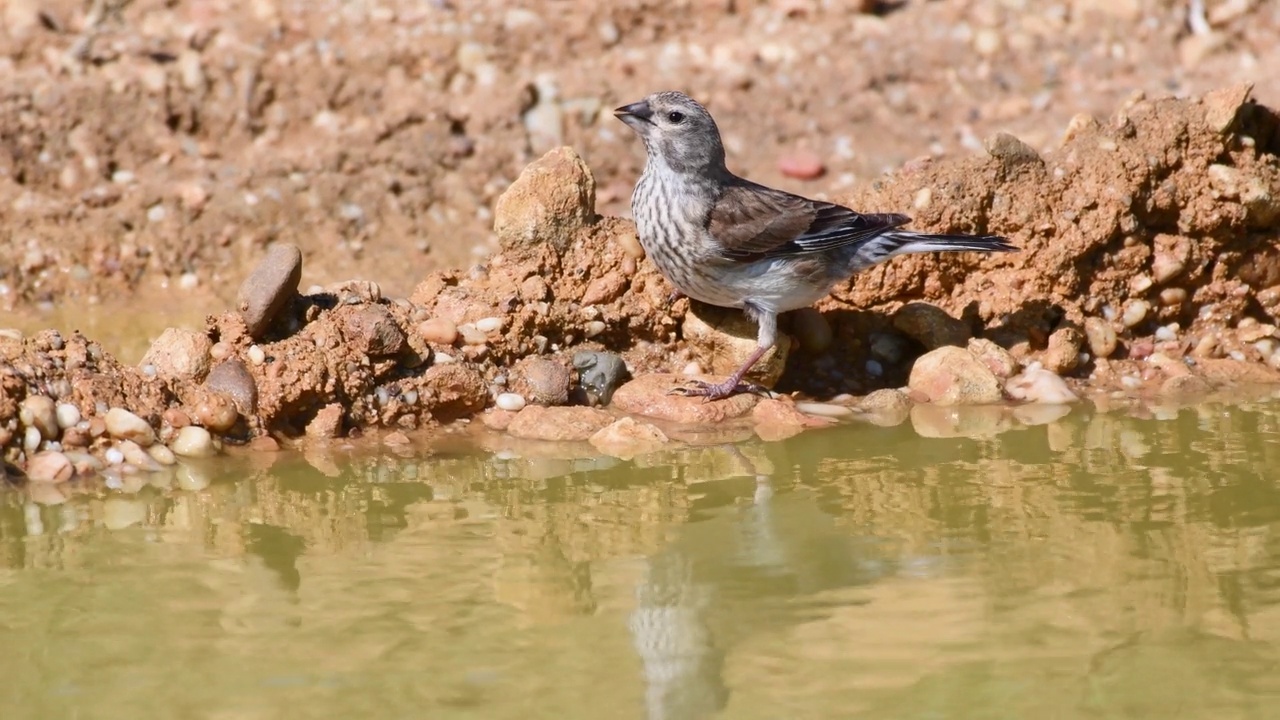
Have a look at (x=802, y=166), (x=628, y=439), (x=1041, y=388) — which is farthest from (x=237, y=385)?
(x=802, y=166)

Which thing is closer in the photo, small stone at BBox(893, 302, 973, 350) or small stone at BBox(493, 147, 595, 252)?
small stone at BBox(493, 147, 595, 252)

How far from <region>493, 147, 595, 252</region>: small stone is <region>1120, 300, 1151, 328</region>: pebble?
2.47 metres

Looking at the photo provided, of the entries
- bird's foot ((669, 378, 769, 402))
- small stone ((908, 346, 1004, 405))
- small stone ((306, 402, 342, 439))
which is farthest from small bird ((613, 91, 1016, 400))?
small stone ((306, 402, 342, 439))

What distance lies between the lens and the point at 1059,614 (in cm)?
406

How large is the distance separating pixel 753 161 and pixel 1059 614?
5747mm

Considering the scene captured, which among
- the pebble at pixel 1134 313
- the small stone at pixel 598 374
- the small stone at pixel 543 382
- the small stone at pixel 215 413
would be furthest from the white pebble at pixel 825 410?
the small stone at pixel 215 413

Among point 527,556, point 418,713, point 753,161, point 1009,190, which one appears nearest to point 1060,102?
point 753,161

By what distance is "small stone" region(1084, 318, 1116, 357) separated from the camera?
6828 millimetres

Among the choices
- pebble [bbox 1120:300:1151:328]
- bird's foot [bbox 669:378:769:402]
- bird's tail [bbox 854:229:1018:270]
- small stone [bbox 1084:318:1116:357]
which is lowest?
bird's foot [bbox 669:378:769:402]

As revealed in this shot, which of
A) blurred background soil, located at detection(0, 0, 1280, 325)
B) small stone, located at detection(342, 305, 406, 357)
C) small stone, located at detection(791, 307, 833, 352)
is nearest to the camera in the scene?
small stone, located at detection(342, 305, 406, 357)

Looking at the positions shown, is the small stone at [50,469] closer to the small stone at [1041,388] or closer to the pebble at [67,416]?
the pebble at [67,416]

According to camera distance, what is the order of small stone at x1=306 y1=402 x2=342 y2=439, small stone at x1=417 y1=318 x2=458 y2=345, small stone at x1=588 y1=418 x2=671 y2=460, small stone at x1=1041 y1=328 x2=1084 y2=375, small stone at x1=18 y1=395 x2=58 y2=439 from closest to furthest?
small stone at x1=18 y1=395 x2=58 y2=439
small stone at x1=588 y1=418 x2=671 y2=460
small stone at x1=306 y1=402 x2=342 y2=439
small stone at x1=417 y1=318 x2=458 y2=345
small stone at x1=1041 y1=328 x2=1084 y2=375

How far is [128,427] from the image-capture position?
5414mm

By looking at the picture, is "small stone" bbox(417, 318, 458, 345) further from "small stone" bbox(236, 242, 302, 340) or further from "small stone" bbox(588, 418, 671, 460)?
"small stone" bbox(588, 418, 671, 460)
